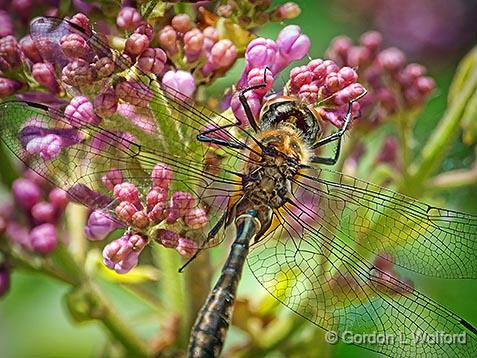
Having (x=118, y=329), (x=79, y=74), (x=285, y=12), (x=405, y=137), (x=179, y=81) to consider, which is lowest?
(x=118, y=329)

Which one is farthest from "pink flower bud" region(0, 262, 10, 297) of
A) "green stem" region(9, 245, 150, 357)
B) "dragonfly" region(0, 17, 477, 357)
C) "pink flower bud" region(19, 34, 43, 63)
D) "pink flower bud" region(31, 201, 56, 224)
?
"pink flower bud" region(19, 34, 43, 63)

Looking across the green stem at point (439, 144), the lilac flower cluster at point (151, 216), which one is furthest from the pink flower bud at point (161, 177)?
the green stem at point (439, 144)

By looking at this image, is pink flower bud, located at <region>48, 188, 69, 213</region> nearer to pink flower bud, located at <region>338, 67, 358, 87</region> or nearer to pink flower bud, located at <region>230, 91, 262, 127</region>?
pink flower bud, located at <region>230, 91, 262, 127</region>

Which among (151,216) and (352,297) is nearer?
(151,216)

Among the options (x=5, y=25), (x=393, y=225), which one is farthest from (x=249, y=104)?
(x=5, y=25)

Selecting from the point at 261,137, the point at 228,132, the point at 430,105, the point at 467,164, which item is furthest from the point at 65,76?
the point at 430,105

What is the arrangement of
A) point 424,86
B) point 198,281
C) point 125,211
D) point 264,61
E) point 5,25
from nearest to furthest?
point 125,211 → point 264,61 → point 5,25 → point 198,281 → point 424,86

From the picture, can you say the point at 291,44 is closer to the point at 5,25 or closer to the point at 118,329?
the point at 5,25
